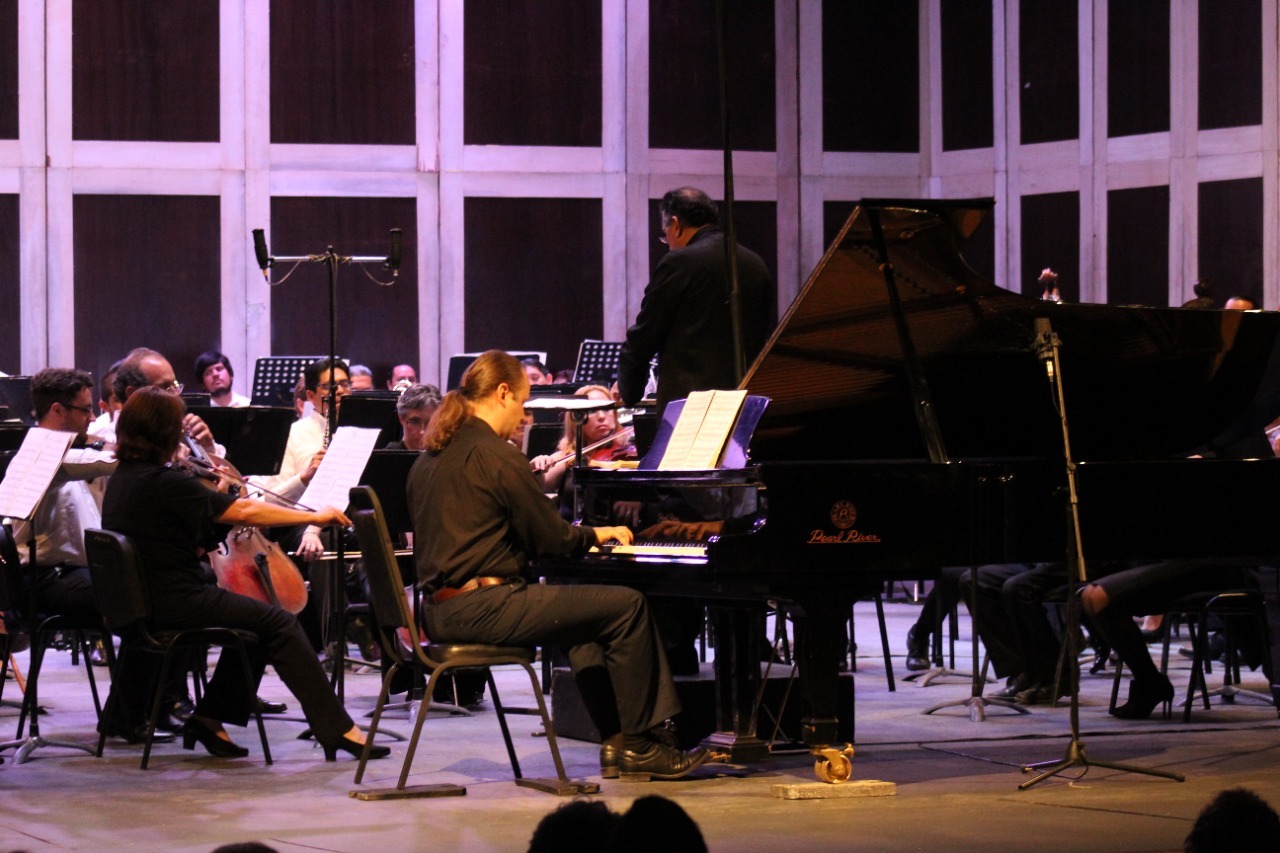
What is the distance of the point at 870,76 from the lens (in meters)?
14.0

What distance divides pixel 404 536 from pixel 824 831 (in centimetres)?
300

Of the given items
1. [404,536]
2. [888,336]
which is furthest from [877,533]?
[404,536]

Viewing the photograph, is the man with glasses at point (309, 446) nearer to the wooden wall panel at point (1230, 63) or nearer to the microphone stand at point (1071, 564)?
the microphone stand at point (1071, 564)

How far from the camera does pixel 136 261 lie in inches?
511

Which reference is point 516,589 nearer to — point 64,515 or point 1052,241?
point 64,515

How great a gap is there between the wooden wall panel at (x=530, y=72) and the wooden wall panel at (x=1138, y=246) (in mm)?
3934

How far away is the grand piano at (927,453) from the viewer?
4.95 meters

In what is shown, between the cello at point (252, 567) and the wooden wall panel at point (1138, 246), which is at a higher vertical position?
the wooden wall panel at point (1138, 246)

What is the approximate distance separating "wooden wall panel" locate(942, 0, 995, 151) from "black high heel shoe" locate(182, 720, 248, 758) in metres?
9.21

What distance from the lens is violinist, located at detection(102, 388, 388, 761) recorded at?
555cm

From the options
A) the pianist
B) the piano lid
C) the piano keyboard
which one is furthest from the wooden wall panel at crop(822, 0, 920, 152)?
the pianist

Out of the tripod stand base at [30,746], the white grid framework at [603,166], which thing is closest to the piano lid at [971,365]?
the tripod stand base at [30,746]

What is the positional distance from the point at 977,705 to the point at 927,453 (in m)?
1.40

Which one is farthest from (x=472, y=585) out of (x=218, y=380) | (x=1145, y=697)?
(x=218, y=380)
